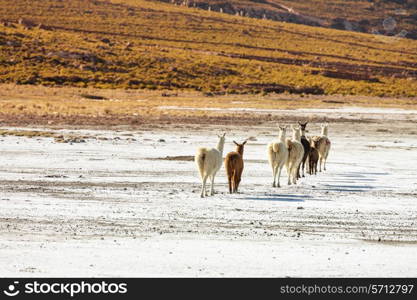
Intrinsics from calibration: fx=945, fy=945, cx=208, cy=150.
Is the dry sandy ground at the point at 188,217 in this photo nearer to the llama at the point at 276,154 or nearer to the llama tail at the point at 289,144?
the llama at the point at 276,154

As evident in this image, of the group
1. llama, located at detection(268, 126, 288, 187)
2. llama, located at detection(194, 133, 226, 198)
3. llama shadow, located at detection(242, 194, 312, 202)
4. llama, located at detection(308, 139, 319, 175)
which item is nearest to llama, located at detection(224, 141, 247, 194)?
llama, located at detection(194, 133, 226, 198)

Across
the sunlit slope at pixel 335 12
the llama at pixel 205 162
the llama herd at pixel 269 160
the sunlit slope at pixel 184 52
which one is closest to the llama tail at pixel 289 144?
the llama herd at pixel 269 160

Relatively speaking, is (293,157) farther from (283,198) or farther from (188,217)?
(188,217)

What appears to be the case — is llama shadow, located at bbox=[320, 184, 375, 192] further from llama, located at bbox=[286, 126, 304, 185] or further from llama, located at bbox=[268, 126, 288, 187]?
llama, located at bbox=[268, 126, 288, 187]

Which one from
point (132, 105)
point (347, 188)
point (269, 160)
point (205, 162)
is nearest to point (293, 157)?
point (269, 160)

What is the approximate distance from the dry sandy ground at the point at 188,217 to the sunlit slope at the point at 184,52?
50988mm

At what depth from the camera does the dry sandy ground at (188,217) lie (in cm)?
1028

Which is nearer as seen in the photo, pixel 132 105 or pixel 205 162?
pixel 205 162

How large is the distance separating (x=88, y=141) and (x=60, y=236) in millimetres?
16835

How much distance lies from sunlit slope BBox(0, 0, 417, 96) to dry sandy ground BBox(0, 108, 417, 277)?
2007 inches

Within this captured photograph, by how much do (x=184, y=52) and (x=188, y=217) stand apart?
91.5 meters

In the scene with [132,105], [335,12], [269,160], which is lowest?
[269,160]

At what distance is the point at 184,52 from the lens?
→ 104625mm

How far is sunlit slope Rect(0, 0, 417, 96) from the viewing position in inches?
3199
